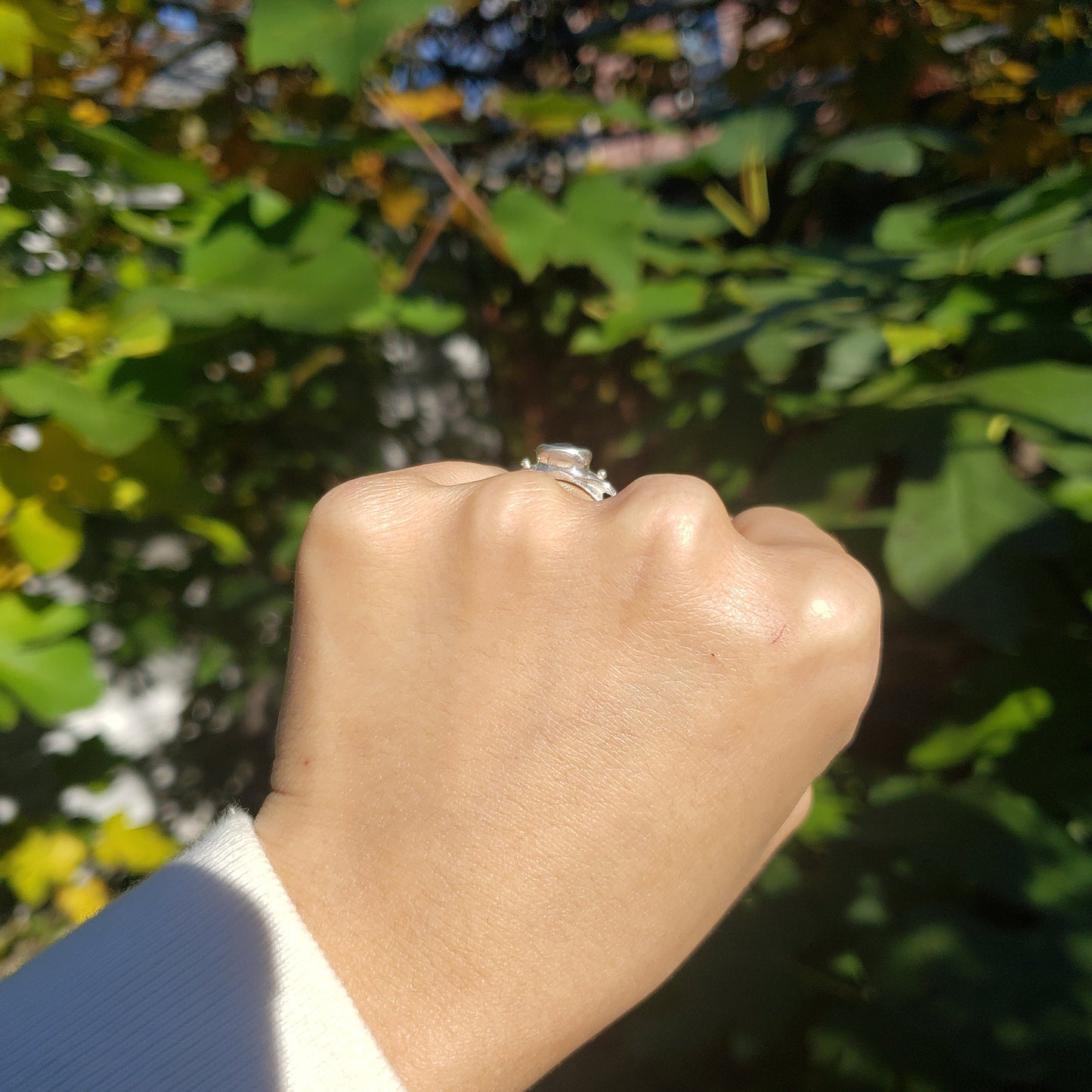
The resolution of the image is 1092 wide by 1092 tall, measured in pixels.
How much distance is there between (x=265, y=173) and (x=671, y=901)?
1.08m

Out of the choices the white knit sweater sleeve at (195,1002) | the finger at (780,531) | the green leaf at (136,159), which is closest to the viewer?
the white knit sweater sleeve at (195,1002)

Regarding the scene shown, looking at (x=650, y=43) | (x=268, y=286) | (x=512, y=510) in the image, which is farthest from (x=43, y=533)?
(x=650, y=43)

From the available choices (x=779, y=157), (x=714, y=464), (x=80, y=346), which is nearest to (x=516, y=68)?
(x=779, y=157)

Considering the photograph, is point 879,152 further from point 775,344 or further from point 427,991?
point 427,991

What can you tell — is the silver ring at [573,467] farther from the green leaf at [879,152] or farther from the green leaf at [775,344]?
the green leaf at [879,152]

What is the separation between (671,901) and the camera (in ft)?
1.54

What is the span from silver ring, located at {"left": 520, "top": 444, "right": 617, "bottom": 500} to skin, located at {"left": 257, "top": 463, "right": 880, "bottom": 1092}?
136mm

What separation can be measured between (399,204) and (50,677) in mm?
837

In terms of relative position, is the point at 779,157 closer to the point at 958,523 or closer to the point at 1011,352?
the point at 1011,352

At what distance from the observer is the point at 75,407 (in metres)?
0.68

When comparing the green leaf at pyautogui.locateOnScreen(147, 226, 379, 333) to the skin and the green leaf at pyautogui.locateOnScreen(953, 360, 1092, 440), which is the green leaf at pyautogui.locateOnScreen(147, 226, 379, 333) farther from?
the green leaf at pyautogui.locateOnScreen(953, 360, 1092, 440)

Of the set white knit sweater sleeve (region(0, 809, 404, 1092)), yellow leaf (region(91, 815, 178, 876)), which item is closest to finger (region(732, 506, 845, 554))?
white knit sweater sleeve (region(0, 809, 404, 1092))

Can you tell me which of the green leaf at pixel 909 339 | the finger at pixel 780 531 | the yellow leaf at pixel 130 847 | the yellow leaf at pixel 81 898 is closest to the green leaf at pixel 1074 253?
the green leaf at pixel 909 339

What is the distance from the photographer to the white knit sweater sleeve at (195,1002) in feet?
1.34
